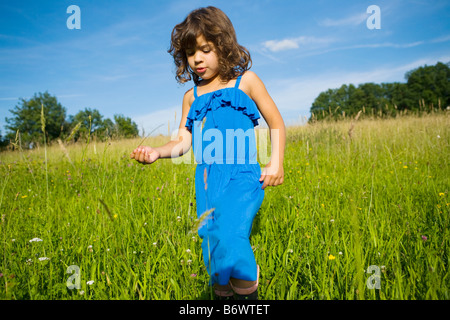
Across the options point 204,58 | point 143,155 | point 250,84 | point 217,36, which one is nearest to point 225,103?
point 250,84

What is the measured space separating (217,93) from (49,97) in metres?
61.3

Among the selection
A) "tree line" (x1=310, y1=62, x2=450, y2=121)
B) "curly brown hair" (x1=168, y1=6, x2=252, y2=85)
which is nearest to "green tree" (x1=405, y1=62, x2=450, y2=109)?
"tree line" (x1=310, y1=62, x2=450, y2=121)

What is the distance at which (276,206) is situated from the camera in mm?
2672

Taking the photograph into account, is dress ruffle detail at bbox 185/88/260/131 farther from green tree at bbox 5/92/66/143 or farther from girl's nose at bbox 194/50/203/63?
green tree at bbox 5/92/66/143

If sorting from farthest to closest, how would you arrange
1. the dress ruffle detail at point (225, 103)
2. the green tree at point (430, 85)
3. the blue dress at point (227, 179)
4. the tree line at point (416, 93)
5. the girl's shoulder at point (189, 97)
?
1. the green tree at point (430, 85)
2. the tree line at point (416, 93)
3. the girl's shoulder at point (189, 97)
4. the dress ruffle detail at point (225, 103)
5. the blue dress at point (227, 179)

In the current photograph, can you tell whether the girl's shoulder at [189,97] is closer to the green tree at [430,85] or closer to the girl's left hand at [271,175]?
the girl's left hand at [271,175]

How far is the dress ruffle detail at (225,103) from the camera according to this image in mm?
1711

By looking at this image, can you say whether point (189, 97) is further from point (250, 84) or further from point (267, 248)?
point (267, 248)

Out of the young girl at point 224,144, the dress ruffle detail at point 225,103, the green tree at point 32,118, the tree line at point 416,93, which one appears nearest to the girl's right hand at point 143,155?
the young girl at point 224,144

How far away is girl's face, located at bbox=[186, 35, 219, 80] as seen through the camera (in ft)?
5.75

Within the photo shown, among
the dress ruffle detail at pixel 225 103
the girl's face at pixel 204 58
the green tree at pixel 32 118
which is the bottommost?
the dress ruffle detail at pixel 225 103

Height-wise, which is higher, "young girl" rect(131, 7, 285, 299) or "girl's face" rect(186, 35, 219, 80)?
"girl's face" rect(186, 35, 219, 80)

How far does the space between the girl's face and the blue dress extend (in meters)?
0.16
